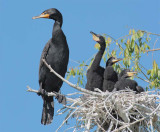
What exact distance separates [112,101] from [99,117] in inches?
11.8

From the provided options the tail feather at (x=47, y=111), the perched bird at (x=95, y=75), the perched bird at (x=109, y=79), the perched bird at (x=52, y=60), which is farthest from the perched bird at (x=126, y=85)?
the tail feather at (x=47, y=111)

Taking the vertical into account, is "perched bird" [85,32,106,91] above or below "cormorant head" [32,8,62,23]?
below

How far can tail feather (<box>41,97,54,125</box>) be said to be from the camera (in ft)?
27.9

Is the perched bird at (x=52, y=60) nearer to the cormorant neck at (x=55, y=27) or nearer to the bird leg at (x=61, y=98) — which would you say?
the cormorant neck at (x=55, y=27)

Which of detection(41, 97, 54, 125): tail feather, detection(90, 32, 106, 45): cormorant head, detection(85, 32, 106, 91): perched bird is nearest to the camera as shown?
detection(85, 32, 106, 91): perched bird

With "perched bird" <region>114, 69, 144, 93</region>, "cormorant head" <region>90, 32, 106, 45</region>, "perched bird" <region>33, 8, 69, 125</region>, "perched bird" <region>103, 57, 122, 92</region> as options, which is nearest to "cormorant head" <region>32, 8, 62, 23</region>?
"perched bird" <region>33, 8, 69, 125</region>

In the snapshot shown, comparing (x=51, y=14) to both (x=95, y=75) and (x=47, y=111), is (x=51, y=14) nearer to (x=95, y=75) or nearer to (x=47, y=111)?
(x=95, y=75)

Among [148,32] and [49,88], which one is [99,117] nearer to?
[49,88]

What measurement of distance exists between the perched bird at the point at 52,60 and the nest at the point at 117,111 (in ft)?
3.90

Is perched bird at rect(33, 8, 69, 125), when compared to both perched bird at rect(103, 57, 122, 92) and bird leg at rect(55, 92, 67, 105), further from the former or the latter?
perched bird at rect(103, 57, 122, 92)

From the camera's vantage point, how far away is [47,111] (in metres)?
8.57

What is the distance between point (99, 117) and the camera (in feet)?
23.5

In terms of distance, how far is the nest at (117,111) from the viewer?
22.9 feet

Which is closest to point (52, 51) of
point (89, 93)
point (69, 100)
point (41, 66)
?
point (41, 66)
